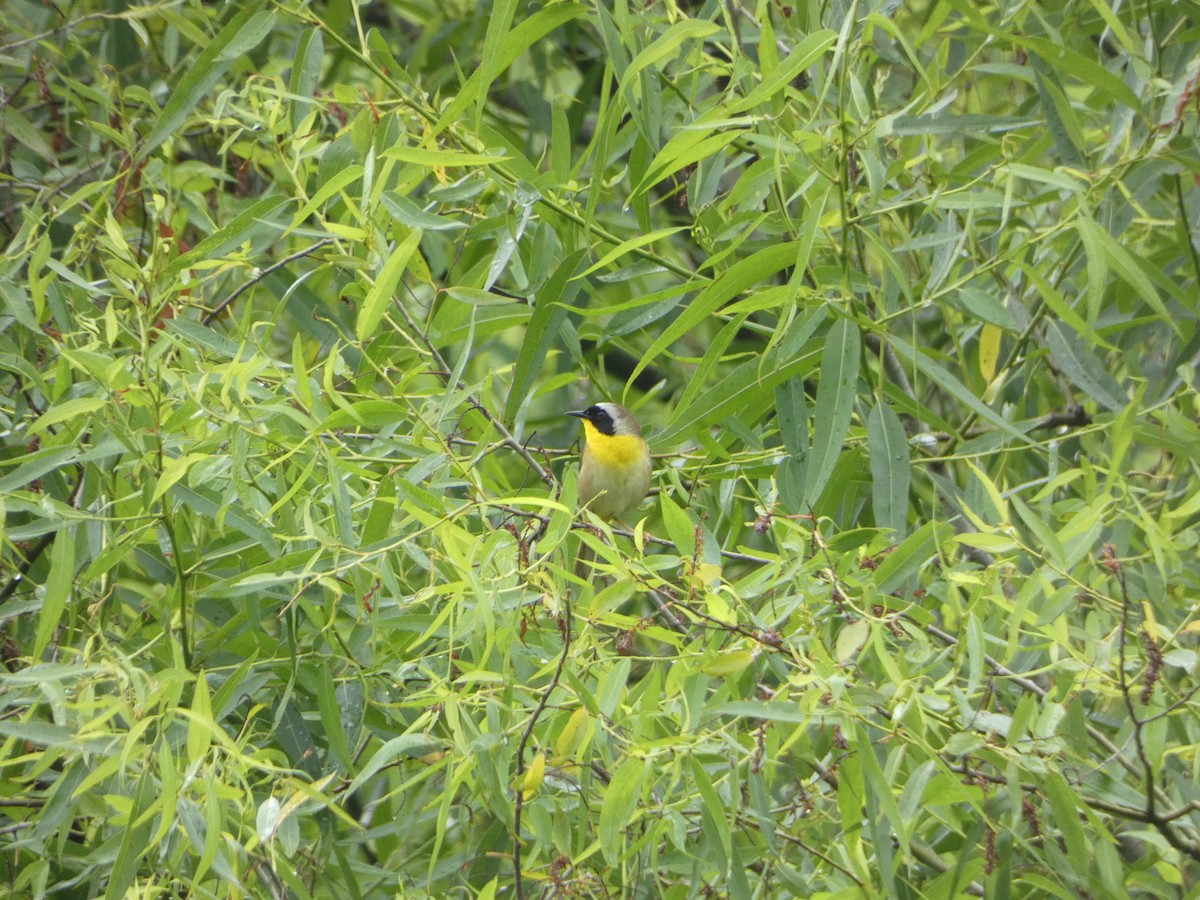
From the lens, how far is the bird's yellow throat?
4.71m

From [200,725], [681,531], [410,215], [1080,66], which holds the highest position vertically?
[1080,66]

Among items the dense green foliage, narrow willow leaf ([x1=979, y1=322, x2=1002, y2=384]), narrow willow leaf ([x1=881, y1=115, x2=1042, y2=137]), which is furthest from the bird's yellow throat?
narrow willow leaf ([x1=881, y1=115, x2=1042, y2=137])

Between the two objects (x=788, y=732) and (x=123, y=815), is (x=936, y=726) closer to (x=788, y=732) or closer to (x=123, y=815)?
(x=788, y=732)

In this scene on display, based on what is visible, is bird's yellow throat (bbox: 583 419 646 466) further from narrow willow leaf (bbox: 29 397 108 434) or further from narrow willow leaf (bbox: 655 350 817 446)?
narrow willow leaf (bbox: 29 397 108 434)

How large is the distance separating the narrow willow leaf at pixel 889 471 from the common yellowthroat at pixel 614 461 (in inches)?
72.5

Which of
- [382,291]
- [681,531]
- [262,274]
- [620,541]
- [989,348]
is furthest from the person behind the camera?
[620,541]

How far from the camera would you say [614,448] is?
4746 millimetres

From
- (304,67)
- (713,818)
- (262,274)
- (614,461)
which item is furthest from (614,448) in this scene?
(713,818)

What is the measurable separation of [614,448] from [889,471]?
2.02 meters

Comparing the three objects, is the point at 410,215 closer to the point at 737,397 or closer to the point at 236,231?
the point at 236,231

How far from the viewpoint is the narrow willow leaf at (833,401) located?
2678mm

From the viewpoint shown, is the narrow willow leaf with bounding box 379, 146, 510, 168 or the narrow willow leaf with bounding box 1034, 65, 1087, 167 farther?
the narrow willow leaf with bounding box 1034, 65, 1087, 167

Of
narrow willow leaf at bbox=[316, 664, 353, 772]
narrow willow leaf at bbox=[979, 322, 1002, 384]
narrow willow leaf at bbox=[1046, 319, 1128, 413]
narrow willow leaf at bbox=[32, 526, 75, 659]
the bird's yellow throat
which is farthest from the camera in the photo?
the bird's yellow throat

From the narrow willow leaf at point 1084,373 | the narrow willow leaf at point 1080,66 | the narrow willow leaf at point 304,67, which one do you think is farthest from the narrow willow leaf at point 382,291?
the narrow willow leaf at point 1084,373
